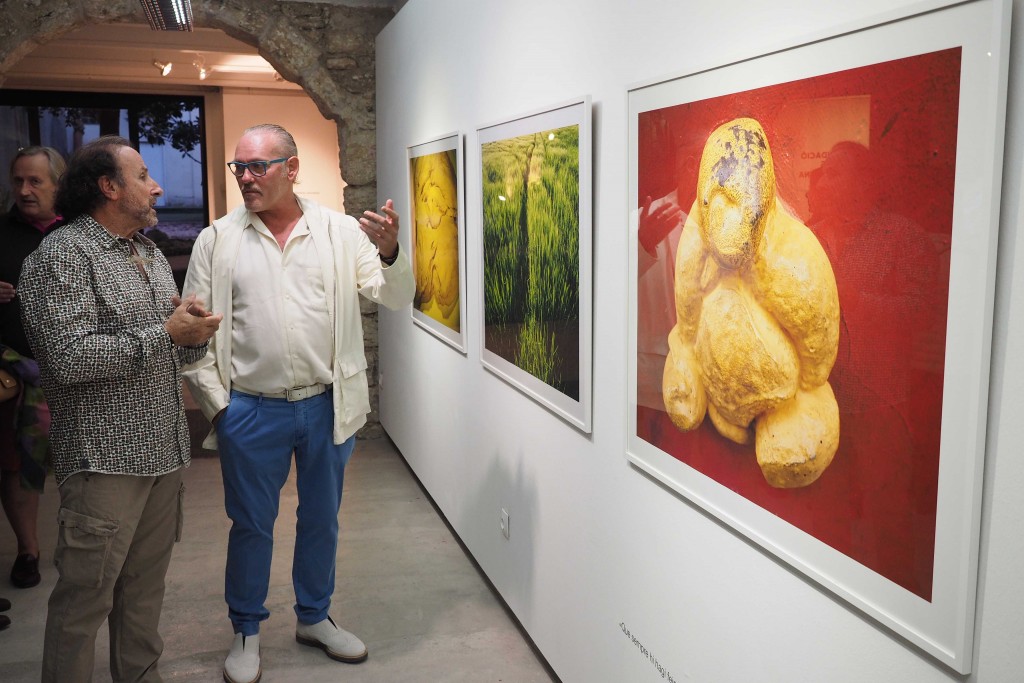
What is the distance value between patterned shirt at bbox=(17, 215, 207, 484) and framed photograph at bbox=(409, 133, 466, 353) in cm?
172

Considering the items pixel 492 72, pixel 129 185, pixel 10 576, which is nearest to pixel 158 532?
pixel 129 185

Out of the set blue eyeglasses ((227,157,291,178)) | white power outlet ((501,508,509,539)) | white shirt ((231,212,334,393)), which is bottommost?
white power outlet ((501,508,509,539))

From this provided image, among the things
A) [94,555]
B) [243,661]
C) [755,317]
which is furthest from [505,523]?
[755,317]

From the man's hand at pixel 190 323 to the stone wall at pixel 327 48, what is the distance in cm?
404

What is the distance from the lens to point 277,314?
305cm

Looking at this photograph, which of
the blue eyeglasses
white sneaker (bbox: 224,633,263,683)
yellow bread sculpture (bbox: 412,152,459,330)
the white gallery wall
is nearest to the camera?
the white gallery wall

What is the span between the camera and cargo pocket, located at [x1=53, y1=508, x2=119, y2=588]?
2.43 m

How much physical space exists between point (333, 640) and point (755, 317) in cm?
228

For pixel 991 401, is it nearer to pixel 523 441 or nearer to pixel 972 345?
pixel 972 345

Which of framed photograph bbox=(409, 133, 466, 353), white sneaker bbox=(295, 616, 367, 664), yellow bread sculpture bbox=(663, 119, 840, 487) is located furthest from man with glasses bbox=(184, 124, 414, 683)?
yellow bread sculpture bbox=(663, 119, 840, 487)

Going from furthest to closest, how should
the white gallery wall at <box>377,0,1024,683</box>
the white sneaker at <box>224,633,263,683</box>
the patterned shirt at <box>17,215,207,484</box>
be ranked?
the white sneaker at <box>224,633,263,683</box>
the patterned shirt at <box>17,215,207,484</box>
the white gallery wall at <box>377,0,1024,683</box>

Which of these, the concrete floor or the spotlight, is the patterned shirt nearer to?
the concrete floor

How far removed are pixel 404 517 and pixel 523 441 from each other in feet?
5.79

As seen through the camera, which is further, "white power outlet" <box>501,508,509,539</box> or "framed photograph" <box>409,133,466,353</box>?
"framed photograph" <box>409,133,466,353</box>
